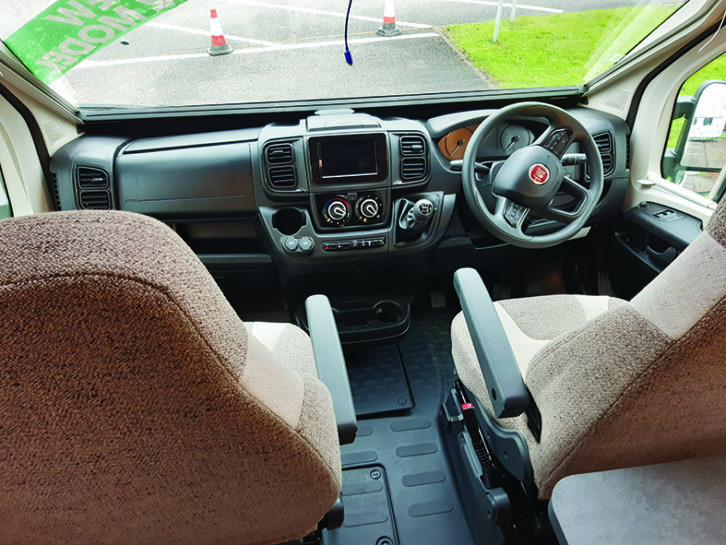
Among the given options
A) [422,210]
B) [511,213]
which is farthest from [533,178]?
[422,210]

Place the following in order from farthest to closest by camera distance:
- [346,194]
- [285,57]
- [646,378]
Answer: [285,57] < [346,194] < [646,378]

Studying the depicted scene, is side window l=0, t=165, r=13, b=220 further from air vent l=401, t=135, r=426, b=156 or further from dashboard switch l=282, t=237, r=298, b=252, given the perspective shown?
air vent l=401, t=135, r=426, b=156

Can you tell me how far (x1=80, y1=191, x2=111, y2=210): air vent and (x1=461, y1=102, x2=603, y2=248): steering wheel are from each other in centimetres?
125

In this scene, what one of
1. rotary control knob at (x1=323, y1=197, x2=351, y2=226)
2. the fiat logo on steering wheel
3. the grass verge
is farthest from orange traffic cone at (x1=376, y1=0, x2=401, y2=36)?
the fiat logo on steering wheel

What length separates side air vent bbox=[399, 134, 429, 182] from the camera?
6.20 feet

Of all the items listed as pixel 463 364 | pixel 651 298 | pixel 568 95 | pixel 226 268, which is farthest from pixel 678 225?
pixel 226 268

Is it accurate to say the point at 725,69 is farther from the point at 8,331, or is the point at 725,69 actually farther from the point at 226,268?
the point at 8,331

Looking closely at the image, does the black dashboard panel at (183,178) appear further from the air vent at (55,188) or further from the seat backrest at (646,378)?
the seat backrest at (646,378)

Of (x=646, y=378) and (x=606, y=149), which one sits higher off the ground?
(x=646, y=378)

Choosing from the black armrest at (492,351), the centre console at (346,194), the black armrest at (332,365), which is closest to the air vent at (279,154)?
the centre console at (346,194)

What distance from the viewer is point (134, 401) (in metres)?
0.53

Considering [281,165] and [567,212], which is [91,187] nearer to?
[281,165]

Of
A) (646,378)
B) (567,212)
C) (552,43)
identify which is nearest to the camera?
(646,378)

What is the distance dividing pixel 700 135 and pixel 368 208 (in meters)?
1.34
